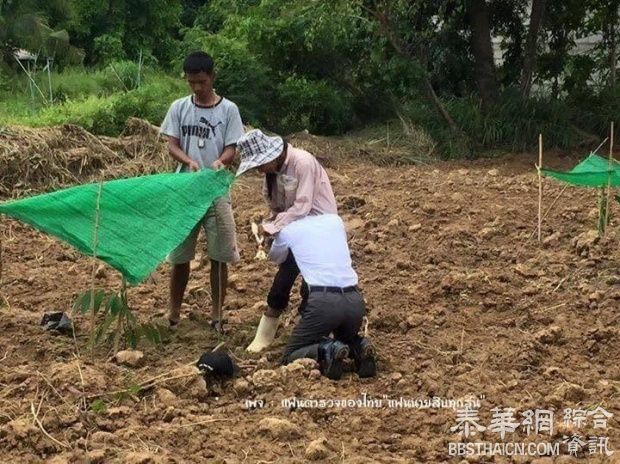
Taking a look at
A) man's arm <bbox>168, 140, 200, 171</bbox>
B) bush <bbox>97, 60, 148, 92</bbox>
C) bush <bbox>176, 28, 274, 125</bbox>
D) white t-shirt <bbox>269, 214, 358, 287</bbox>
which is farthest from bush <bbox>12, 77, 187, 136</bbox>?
white t-shirt <bbox>269, 214, 358, 287</bbox>

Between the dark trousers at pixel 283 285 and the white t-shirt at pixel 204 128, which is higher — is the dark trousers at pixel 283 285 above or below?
below

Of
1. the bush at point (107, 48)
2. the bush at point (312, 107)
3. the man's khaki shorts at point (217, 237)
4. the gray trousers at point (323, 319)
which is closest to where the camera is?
the gray trousers at point (323, 319)

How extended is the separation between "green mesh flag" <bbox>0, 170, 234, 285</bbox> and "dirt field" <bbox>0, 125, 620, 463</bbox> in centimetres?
51

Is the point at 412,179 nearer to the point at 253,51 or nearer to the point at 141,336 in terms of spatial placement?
the point at 253,51

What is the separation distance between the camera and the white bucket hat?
14.3 ft

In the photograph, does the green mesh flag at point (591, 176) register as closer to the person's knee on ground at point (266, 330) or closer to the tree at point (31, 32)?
the person's knee on ground at point (266, 330)

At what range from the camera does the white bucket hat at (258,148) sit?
437cm

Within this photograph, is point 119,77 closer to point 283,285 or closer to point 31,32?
point 31,32

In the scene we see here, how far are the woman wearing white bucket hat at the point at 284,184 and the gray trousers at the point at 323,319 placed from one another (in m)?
0.33

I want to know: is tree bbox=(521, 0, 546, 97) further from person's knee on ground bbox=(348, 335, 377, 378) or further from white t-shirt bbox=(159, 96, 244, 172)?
person's knee on ground bbox=(348, 335, 377, 378)

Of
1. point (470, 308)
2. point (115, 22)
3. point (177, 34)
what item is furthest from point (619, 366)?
point (177, 34)

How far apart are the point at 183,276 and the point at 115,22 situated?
632 inches

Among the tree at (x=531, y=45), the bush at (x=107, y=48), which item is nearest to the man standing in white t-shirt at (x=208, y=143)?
the tree at (x=531, y=45)

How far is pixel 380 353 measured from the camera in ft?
15.4
